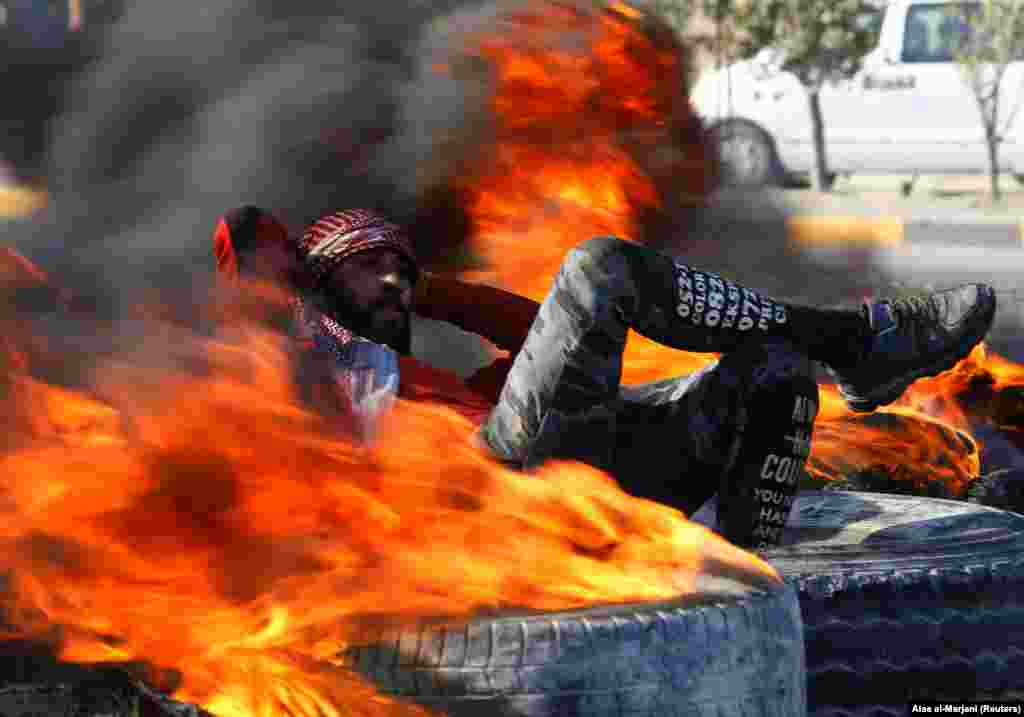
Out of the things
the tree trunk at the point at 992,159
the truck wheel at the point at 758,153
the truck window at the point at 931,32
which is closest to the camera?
the tree trunk at the point at 992,159

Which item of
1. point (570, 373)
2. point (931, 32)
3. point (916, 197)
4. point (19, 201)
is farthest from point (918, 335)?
point (931, 32)

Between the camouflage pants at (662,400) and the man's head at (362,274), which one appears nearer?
the camouflage pants at (662,400)

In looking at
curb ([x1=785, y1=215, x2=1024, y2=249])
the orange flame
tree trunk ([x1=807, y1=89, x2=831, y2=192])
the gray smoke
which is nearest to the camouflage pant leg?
the orange flame

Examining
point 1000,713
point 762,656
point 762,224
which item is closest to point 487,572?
point 762,656

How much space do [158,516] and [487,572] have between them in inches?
25.1

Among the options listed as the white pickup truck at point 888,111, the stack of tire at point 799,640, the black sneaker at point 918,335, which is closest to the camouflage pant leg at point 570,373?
the stack of tire at point 799,640

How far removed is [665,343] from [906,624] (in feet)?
2.49

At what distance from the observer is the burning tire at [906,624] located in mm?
3631

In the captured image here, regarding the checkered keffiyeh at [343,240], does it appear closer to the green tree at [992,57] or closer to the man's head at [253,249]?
the man's head at [253,249]

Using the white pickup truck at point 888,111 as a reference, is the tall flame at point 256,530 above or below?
above

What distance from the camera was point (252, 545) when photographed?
3363 millimetres

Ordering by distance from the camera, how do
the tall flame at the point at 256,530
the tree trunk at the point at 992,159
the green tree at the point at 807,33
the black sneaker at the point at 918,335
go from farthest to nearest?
the green tree at the point at 807,33 < the tree trunk at the point at 992,159 < the black sneaker at the point at 918,335 < the tall flame at the point at 256,530

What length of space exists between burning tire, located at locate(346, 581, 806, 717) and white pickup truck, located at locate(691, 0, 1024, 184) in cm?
1324

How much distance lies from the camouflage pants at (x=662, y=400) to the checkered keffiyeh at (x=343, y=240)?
63 centimetres
